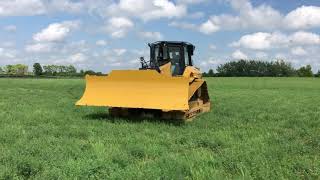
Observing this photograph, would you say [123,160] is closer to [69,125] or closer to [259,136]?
[259,136]

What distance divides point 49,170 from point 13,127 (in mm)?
4905

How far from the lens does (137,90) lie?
14.4 metres

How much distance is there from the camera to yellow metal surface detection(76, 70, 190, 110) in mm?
13755

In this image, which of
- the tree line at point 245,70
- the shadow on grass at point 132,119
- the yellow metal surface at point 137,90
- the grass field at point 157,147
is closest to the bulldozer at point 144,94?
the yellow metal surface at point 137,90

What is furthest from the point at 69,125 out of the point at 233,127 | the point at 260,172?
the point at 260,172

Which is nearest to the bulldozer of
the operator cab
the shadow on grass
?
the shadow on grass

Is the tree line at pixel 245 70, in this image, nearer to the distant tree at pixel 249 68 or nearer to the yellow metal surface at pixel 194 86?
the distant tree at pixel 249 68

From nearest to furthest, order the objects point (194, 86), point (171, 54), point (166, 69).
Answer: point (194, 86) → point (166, 69) → point (171, 54)

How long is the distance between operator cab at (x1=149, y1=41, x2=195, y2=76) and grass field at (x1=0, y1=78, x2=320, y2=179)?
3277 millimetres

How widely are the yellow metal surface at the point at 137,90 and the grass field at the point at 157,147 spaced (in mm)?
503

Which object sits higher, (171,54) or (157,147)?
(171,54)

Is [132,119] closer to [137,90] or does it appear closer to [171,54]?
[137,90]

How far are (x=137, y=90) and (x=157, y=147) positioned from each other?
537 centimetres

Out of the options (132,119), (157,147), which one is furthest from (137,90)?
(157,147)
